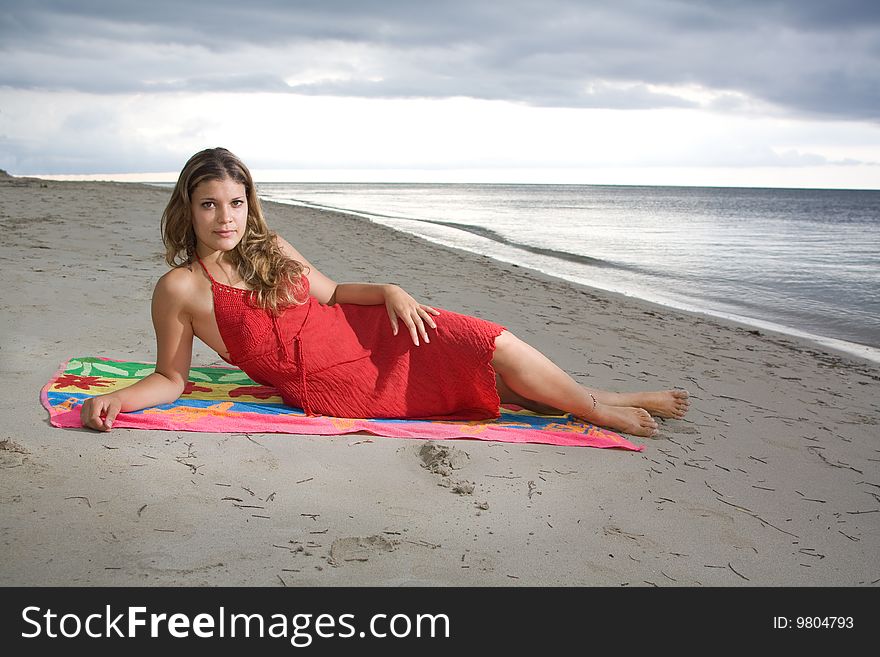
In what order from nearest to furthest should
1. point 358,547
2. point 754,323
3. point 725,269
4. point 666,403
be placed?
point 358,547 < point 666,403 < point 754,323 < point 725,269

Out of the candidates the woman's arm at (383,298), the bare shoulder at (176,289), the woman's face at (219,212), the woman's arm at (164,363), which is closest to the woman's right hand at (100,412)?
the woman's arm at (164,363)

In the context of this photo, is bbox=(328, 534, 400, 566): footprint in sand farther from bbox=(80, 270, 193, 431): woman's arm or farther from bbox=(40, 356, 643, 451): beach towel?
bbox=(80, 270, 193, 431): woman's arm

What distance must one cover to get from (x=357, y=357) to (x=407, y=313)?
34 centimetres

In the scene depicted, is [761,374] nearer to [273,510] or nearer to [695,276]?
[273,510]

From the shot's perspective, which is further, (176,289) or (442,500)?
(176,289)

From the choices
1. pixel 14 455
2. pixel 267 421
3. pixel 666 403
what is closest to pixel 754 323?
pixel 666 403

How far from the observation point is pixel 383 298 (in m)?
3.39

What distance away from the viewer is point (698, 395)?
173 inches

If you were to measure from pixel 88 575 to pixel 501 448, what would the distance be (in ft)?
5.59

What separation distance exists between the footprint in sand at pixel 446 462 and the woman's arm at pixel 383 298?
1.61ft

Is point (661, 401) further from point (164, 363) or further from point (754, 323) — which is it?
point (754, 323)

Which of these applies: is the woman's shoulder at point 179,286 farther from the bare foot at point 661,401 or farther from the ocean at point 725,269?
the ocean at point 725,269

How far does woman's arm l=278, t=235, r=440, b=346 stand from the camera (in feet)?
10.7

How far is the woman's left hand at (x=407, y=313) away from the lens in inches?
128
